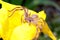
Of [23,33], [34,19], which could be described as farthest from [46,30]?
[23,33]

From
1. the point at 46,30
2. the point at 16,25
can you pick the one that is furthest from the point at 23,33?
the point at 46,30

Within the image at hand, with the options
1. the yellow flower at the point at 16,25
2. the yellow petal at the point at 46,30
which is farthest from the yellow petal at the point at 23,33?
the yellow petal at the point at 46,30

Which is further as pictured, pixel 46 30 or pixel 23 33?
pixel 46 30

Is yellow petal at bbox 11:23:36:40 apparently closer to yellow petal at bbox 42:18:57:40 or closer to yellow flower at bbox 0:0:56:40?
yellow flower at bbox 0:0:56:40

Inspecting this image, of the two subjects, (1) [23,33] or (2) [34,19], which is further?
(2) [34,19]

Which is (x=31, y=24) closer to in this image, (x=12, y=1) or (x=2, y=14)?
(x=2, y=14)

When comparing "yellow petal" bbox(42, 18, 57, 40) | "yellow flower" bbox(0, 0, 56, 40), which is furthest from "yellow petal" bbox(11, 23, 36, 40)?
"yellow petal" bbox(42, 18, 57, 40)

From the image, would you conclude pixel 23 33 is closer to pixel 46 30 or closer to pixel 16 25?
pixel 16 25

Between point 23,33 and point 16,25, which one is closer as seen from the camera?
point 23,33
